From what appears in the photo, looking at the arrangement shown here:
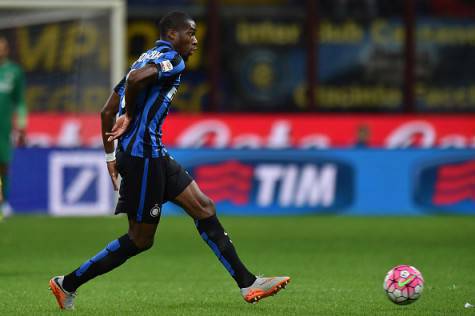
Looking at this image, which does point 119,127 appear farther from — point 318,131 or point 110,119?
point 318,131

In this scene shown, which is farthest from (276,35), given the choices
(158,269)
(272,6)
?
(158,269)

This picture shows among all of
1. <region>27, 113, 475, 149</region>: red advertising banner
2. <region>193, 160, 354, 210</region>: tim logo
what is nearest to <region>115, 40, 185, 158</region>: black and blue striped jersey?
<region>193, 160, 354, 210</region>: tim logo

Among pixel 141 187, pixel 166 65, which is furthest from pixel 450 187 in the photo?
pixel 166 65

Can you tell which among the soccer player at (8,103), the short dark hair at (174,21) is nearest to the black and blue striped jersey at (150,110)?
the short dark hair at (174,21)

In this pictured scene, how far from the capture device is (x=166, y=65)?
816cm

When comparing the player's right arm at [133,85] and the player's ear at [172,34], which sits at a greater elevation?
the player's ear at [172,34]

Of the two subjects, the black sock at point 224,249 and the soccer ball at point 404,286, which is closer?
→ the soccer ball at point 404,286

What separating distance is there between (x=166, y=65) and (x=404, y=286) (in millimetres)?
2154

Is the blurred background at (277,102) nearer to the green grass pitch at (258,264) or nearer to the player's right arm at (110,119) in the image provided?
the green grass pitch at (258,264)

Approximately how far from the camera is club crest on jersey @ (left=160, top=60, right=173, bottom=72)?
26.7 ft

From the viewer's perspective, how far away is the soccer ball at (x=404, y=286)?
829 cm

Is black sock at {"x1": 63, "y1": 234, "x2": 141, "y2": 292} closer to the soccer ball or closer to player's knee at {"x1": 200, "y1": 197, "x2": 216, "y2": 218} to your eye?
player's knee at {"x1": 200, "y1": 197, "x2": 216, "y2": 218}

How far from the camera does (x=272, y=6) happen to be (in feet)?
67.9

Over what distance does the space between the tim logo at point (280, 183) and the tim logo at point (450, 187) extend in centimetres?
103
